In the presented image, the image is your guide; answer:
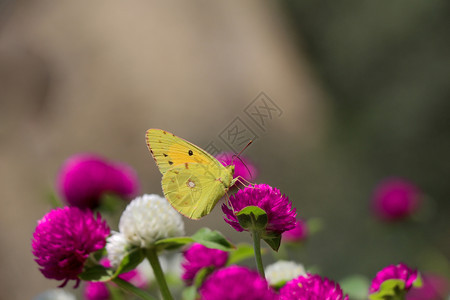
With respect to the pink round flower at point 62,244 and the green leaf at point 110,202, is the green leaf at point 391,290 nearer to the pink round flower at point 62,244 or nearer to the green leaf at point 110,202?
the pink round flower at point 62,244

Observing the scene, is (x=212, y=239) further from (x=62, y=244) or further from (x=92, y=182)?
(x=92, y=182)

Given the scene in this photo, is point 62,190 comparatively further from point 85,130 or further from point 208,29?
point 208,29

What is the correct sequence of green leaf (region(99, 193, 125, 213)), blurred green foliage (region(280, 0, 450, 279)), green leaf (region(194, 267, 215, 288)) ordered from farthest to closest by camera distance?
blurred green foliage (region(280, 0, 450, 279)) < green leaf (region(99, 193, 125, 213)) < green leaf (region(194, 267, 215, 288))

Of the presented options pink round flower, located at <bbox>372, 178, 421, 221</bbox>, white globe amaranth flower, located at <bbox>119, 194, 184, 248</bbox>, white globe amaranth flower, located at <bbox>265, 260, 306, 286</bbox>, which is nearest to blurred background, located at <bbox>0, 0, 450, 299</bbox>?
pink round flower, located at <bbox>372, 178, 421, 221</bbox>

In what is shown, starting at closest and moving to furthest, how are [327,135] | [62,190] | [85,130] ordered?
[62,190]
[85,130]
[327,135]

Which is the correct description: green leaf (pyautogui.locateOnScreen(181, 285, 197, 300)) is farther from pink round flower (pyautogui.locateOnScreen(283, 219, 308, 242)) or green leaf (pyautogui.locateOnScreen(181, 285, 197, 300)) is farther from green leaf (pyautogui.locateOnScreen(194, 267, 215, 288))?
pink round flower (pyautogui.locateOnScreen(283, 219, 308, 242))

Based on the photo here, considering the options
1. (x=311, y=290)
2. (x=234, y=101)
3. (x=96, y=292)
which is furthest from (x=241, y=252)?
(x=234, y=101)

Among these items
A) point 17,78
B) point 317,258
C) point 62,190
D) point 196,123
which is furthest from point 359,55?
point 62,190
